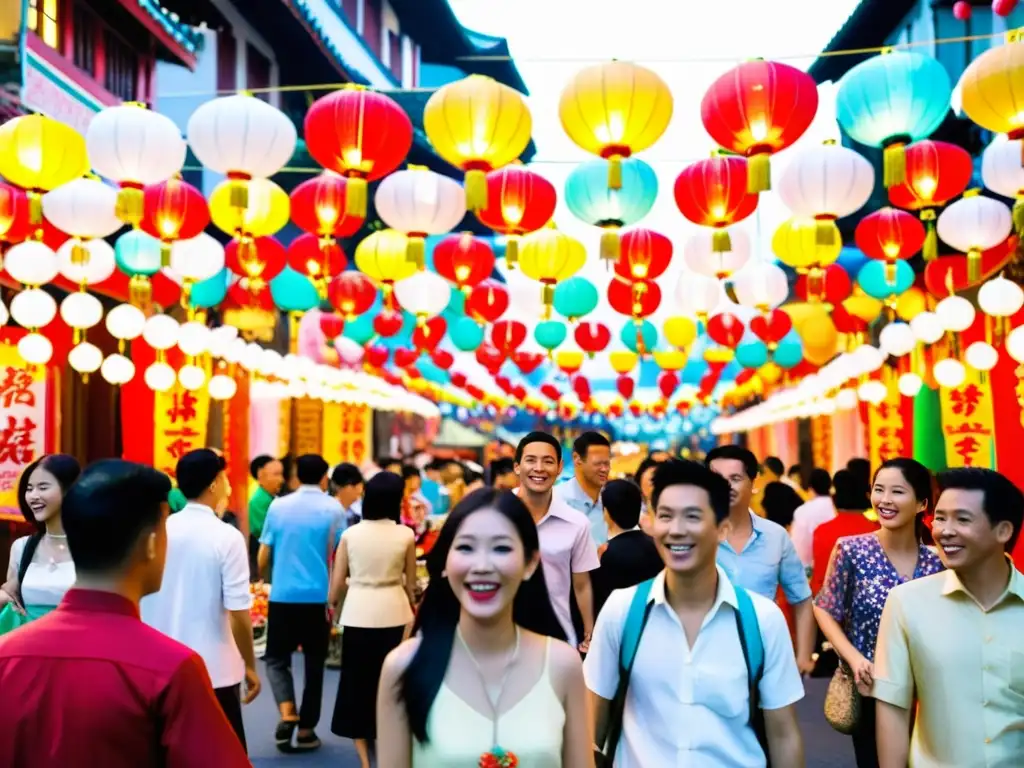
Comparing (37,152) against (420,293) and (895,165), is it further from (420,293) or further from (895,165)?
(895,165)

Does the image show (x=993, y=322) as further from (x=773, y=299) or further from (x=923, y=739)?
(x=923, y=739)

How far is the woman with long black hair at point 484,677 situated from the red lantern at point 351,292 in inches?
358

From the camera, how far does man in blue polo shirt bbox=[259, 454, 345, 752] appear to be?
23.2 ft

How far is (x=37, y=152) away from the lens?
701 cm

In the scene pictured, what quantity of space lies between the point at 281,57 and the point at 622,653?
16451 mm

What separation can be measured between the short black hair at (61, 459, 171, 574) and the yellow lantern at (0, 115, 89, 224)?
5449mm

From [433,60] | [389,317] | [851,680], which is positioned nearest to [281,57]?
[389,317]

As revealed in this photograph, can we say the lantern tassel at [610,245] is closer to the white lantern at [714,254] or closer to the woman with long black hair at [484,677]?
the white lantern at [714,254]

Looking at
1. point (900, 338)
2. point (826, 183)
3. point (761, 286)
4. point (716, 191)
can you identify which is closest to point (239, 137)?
point (716, 191)

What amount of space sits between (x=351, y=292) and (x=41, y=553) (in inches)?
288

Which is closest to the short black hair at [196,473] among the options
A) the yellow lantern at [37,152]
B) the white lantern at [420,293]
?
the yellow lantern at [37,152]

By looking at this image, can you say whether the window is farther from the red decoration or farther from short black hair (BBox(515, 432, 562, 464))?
short black hair (BBox(515, 432, 562, 464))

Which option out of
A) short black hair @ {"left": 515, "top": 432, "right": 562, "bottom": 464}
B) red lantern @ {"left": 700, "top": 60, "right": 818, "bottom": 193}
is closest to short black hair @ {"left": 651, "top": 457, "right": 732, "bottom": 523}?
short black hair @ {"left": 515, "top": 432, "right": 562, "bottom": 464}

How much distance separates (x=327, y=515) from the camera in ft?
24.0
